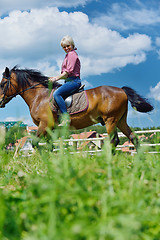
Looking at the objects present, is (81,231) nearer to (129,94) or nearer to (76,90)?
(76,90)

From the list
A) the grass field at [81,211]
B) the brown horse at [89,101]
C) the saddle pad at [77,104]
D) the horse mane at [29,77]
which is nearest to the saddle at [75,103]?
Result: the saddle pad at [77,104]

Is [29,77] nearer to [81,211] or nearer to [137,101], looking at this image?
[137,101]

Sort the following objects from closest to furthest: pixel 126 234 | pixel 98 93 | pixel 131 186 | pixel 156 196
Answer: pixel 126 234 < pixel 131 186 < pixel 156 196 < pixel 98 93

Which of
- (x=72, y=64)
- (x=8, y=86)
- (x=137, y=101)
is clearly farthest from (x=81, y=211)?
(x=8, y=86)

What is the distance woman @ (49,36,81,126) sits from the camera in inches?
248

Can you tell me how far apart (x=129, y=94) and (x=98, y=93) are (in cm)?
94

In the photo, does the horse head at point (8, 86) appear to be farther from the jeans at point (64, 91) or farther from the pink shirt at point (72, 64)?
the pink shirt at point (72, 64)

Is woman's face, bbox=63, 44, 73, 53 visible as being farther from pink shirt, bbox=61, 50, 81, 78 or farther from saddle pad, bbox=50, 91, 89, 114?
saddle pad, bbox=50, 91, 89, 114

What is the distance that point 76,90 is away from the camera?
6727 millimetres

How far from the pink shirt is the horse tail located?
1.48 metres

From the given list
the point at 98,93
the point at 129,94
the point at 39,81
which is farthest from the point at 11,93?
the point at 129,94

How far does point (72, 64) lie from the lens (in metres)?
6.26

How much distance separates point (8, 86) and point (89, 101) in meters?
2.43

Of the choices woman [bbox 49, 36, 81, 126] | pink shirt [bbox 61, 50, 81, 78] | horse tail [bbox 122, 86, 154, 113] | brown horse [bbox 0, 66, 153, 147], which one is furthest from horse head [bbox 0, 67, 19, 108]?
horse tail [bbox 122, 86, 154, 113]
